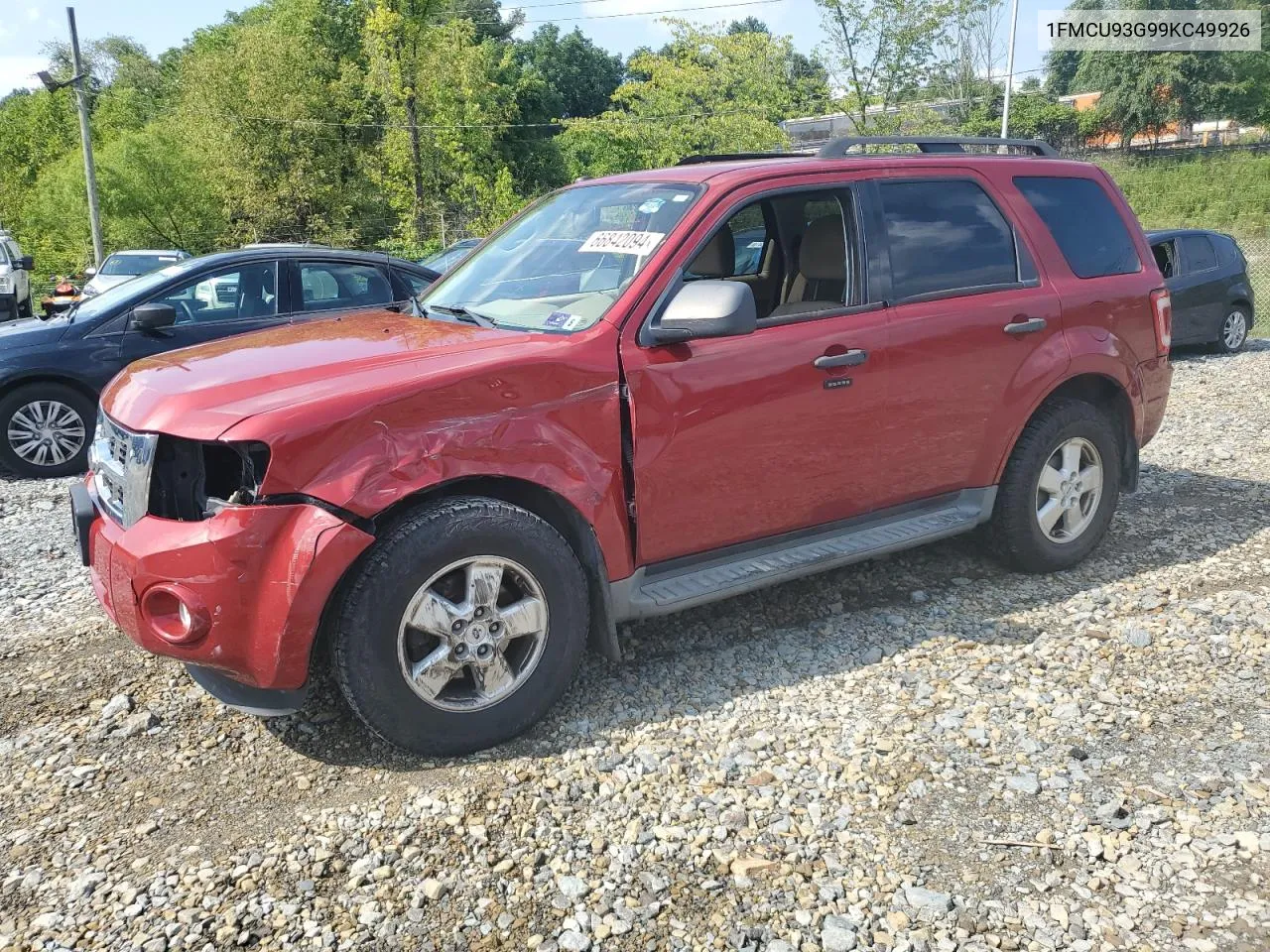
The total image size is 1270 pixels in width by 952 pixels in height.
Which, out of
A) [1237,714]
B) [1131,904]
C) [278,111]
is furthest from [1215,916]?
[278,111]

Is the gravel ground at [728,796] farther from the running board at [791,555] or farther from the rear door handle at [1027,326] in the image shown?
the rear door handle at [1027,326]

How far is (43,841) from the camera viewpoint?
10.1 feet

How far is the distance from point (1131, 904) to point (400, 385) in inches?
101

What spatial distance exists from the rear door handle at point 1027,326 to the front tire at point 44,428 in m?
6.70

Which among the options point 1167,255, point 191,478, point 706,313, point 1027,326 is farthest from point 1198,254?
point 191,478

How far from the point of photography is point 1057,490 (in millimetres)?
5023

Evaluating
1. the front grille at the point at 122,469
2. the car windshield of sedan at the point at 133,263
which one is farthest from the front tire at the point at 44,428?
the car windshield of sedan at the point at 133,263

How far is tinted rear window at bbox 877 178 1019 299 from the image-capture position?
4445mm

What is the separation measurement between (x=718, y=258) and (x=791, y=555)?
4.69 ft

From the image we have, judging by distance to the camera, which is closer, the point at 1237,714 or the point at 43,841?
the point at 43,841

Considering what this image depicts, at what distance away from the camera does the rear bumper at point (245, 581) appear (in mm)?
3047

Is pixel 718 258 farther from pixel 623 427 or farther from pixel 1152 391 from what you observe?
pixel 1152 391

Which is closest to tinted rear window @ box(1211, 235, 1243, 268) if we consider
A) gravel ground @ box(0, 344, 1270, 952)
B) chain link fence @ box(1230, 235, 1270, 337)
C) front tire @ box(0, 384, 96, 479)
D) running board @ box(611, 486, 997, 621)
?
chain link fence @ box(1230, 235, 1270, 337)

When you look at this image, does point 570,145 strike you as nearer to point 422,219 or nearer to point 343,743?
point 422,219
